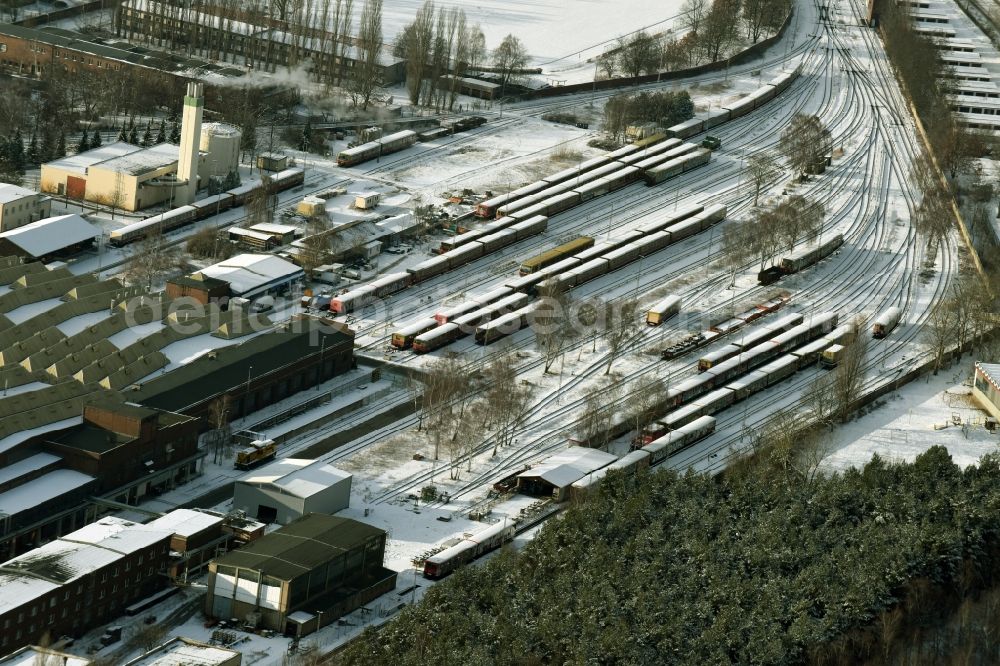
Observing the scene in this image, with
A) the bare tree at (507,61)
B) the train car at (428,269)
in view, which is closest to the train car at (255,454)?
the train car at (428,269)

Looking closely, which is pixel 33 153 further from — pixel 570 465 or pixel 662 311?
pixel 570 465

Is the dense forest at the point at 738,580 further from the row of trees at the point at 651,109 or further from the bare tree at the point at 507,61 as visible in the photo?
the bare tree at the point at 507,61

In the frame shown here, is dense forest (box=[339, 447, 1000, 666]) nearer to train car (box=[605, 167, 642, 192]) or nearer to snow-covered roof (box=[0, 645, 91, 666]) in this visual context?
snow-covered roof (box=[0, 645, 91, 666])

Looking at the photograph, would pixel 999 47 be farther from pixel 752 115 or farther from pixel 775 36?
pixel 752 115

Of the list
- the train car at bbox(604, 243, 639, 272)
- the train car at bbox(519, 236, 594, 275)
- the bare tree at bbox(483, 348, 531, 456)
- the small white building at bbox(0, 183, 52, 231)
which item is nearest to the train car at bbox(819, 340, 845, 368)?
the train car at bbox(604, 243, 639, 272)

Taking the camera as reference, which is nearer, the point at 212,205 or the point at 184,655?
the point at 184,655

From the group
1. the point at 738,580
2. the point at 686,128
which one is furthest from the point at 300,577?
the point at 686,128
